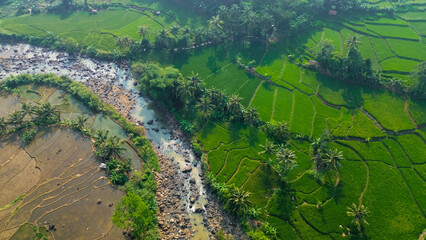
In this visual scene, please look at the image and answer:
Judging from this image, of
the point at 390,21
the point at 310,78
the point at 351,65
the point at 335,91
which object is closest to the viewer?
the point at 351,65

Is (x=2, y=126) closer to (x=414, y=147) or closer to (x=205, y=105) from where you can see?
(x=205, y=105)

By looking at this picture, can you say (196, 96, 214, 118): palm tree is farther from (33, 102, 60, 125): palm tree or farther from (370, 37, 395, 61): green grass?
(370, 37, 395, 61): green grass

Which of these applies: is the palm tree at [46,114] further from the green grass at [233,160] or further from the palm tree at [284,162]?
the palm tree at [284,162]

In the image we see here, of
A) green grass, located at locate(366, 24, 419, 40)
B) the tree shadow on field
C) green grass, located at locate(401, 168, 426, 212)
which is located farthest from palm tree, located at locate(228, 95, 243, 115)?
the tree shadow on field

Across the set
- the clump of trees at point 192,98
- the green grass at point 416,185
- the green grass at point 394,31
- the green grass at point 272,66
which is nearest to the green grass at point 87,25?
the clump of trees at point 192,98

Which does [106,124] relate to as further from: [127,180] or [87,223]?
[87,223]

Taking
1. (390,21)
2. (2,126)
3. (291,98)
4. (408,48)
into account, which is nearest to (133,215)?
(2,126)
